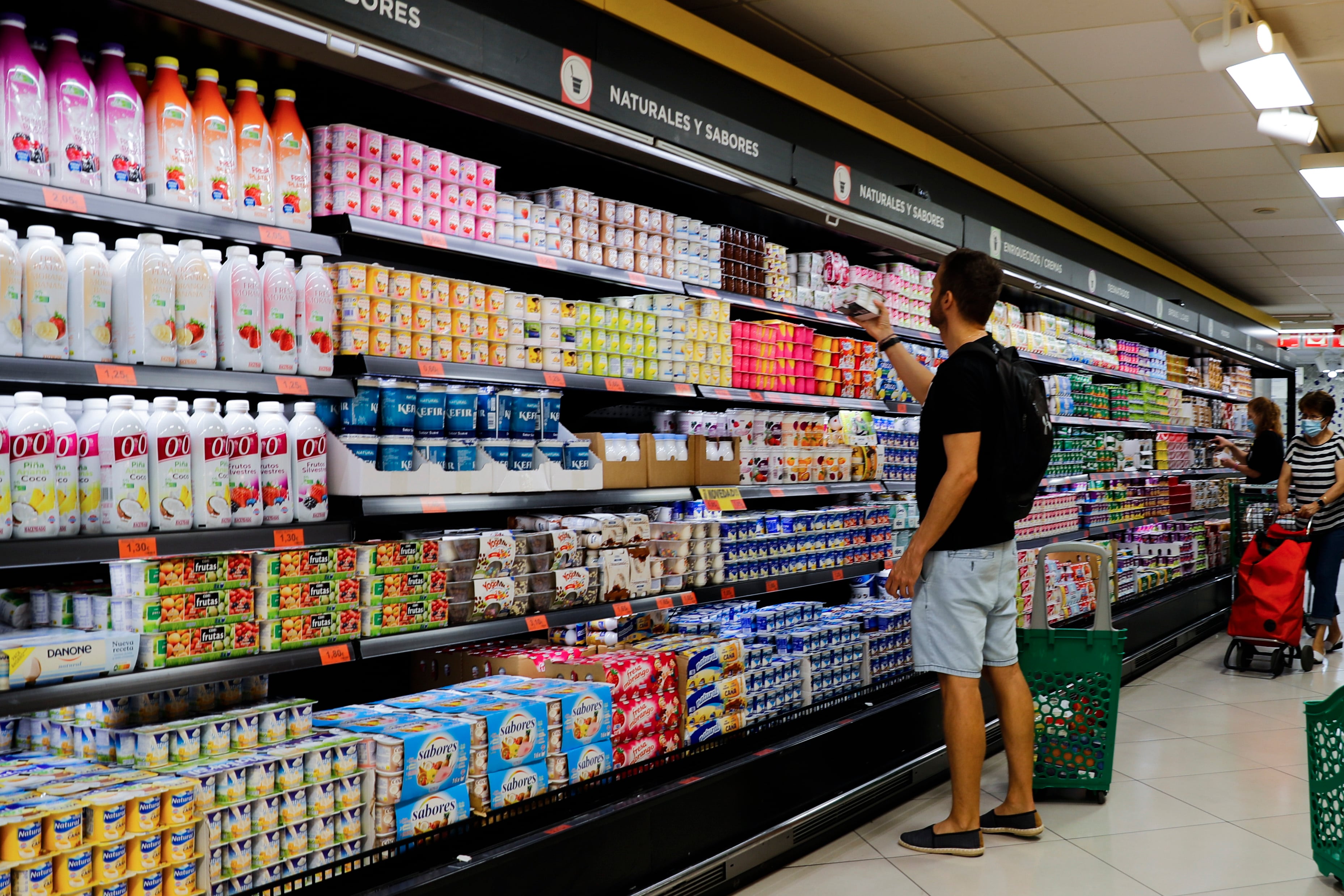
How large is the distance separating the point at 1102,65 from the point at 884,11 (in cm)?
123

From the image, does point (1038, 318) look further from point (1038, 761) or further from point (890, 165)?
point (1038, 761)

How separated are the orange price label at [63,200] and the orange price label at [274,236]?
40 cm

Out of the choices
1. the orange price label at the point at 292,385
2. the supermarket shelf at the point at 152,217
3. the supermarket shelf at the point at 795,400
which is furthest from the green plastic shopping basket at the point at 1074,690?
the supermarket shelf at the point at 152,217

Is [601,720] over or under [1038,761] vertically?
over

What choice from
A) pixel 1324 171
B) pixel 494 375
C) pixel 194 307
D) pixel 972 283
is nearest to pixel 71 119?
pixel 194 307

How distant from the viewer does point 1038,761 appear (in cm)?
434

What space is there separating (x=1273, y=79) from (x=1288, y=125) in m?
0.64

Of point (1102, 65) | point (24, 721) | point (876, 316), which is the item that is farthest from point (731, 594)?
point (1102, 65)

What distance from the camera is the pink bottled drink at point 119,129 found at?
91.9 inches

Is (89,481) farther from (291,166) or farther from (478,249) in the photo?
(478,249)

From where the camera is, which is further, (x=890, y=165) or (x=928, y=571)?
(x=890, y=165)

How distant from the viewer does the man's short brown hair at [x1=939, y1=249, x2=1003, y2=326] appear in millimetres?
3709

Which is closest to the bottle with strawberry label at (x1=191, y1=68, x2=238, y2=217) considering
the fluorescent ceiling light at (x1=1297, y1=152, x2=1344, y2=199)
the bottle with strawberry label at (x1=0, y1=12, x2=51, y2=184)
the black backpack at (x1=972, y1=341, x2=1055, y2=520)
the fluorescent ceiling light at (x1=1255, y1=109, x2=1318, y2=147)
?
the bottle with strawberry label at (x1=0, y1=12, x2=51, y2=184)

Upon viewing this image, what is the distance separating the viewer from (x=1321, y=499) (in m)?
7.03
